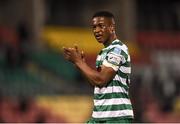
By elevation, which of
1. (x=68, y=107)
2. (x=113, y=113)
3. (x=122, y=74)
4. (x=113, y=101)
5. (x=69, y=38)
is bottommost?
(x=68, y=107)

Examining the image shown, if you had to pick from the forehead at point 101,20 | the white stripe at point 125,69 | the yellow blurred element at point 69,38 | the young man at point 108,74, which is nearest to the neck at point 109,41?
the young man at point 108,74

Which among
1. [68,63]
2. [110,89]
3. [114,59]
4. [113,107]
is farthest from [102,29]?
[68,63]

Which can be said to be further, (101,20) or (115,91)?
(101,20)

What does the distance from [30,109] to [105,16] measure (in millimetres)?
10941

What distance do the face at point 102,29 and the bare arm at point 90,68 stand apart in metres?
0.26

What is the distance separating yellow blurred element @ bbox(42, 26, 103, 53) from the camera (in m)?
23.6

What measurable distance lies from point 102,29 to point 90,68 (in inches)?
15.4

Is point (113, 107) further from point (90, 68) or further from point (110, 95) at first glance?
point (90, 68)

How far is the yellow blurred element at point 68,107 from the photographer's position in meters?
17.1

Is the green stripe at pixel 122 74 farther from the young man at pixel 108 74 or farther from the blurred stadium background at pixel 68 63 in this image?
the blurred stadium background at pixel 68 63

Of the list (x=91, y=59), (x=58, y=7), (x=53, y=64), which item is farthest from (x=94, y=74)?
(x=58, y=7)

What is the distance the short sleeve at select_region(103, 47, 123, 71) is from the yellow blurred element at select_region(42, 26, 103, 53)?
1765cm

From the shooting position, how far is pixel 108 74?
5.35 m

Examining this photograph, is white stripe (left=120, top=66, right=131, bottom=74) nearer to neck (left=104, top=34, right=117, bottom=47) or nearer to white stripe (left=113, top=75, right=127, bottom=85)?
white stripe (left=113, top=75, right=127, bottom=85)
